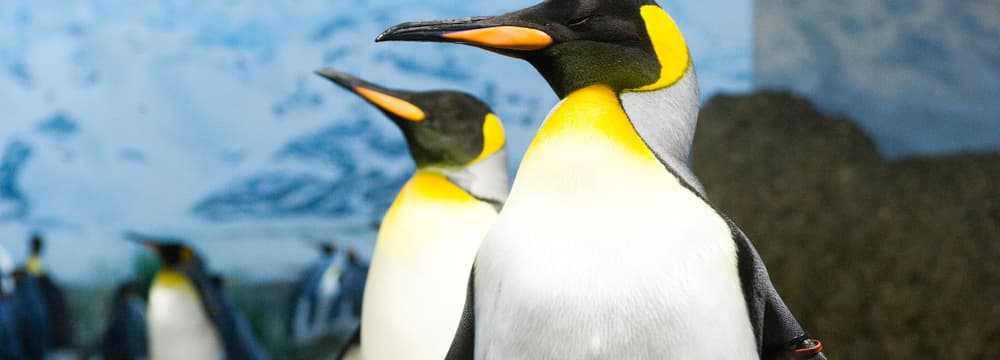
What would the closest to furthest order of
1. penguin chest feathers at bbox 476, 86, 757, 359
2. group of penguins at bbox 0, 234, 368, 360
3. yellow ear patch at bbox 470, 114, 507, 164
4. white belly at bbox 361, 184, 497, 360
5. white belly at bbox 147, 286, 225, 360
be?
penguin chest feathers at bbox 476, 86, 757, 359 < white belly at bbox 361, 184, 497, 360 < yellow ear patch at bbox 470, 114, 507, 164 < white belly at bbox 147, 286, 225, 360 < group of penguins at bbox 0, 234, 368, 360

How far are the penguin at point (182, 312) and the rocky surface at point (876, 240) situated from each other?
5.56 ft

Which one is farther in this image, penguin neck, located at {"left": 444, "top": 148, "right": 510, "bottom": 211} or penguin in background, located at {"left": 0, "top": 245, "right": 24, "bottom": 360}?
penguin in background, located at {"left": 0, "top": 245, "right": 24, "bottom": 360}

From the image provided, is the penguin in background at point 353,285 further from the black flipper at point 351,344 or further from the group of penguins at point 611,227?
the group of penguins at point 611,227

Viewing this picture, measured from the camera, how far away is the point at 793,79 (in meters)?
2.62

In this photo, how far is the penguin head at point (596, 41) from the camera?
2.19 feet

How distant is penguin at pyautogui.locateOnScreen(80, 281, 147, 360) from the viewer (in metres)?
3.22

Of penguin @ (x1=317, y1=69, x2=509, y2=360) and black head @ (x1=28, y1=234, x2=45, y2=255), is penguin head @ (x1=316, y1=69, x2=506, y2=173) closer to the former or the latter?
penguin @ (x1=317, y1=69, x2=509, y2=360)

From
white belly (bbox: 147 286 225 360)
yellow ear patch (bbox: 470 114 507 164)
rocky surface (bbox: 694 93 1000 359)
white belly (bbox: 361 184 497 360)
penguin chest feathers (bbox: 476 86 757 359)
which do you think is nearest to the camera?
penguin chest feathers (bbox: 476 86 757 359)

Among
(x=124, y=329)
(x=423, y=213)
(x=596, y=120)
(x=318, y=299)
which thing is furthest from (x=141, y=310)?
(x=596, y=120)

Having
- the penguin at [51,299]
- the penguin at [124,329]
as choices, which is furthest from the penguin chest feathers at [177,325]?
the penguin at [51,299]

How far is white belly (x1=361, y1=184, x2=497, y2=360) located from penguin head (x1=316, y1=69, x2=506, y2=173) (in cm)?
7

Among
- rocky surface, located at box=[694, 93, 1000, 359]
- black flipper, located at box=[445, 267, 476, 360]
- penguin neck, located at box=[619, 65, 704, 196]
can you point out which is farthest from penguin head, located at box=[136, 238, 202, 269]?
penguin neck, located at box=[619, 65, 704, 196]

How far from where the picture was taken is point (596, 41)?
68 cm

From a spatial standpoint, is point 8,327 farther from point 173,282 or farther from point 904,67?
point 904,67
